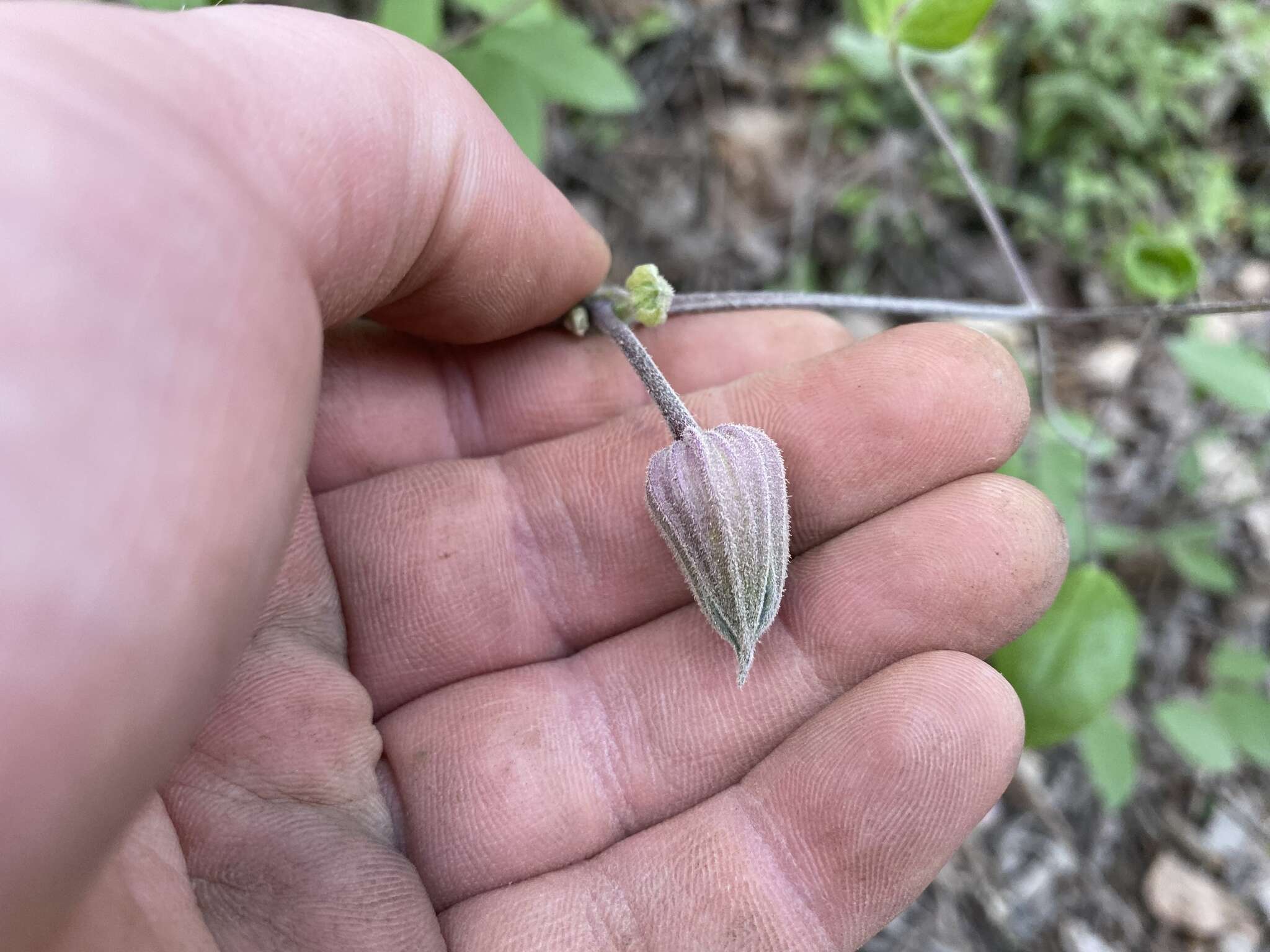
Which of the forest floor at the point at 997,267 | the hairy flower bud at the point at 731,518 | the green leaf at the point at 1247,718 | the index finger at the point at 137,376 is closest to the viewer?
the index finger at the point at 137,376

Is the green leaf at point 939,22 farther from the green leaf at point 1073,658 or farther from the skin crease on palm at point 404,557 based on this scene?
the green leaf at point 1073,658

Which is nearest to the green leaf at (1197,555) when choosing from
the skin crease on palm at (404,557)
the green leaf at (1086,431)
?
the green leaf at (1086,431)

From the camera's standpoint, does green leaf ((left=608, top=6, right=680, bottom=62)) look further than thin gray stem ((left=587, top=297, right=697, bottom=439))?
Yes

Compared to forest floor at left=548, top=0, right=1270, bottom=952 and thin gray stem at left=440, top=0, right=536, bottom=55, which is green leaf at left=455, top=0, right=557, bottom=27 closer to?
thin gray stem at left=440, top=0, right=536, bottom=55

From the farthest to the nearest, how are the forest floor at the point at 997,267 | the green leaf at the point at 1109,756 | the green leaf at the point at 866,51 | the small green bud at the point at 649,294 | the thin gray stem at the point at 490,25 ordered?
the green leaf at the point at 866,51 < the forest floor at the point at 997,267 < the green leaf at the point at 1109,756 < the thin gray stem at the point at 490,25 < the small green bud at the point at 649,294

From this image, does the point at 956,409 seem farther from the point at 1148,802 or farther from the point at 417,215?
the point at 1148,802

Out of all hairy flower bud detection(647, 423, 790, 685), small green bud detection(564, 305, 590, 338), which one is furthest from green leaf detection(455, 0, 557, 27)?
hairy flower bud detection(647, 423, 790, 685)
